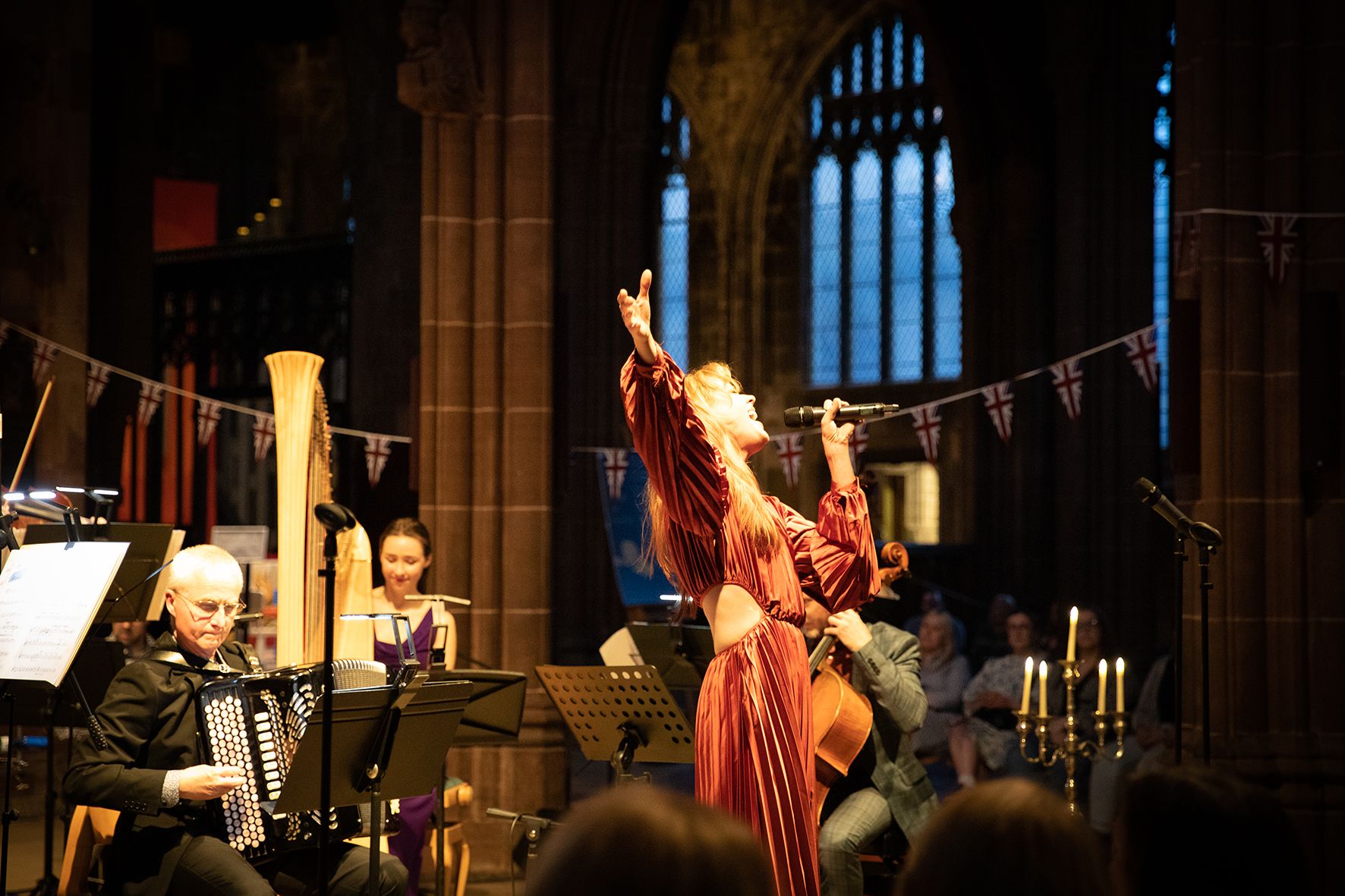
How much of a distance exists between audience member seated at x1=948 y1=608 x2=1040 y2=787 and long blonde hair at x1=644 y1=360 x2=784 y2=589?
4.60 metres

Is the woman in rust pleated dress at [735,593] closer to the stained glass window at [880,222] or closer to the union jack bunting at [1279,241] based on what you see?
the union jack bunting at [1279,241]

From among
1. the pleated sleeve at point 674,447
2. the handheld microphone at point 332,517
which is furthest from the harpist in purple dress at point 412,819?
the pleated sleeve at point 674,447

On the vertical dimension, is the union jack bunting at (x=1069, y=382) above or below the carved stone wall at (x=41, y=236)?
below

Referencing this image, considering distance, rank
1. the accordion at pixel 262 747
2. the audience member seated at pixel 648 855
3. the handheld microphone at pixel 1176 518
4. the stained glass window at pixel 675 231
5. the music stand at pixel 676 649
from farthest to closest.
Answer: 1. the stained glass window at pixel 675 231
2. the music stand at pixel 676 649
3. the handheld microphone at pixel 1176 518
4. the accordion at pixel 262 747
5. the audience member seated at pixel 648 855

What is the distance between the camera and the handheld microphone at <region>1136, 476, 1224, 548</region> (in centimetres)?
466

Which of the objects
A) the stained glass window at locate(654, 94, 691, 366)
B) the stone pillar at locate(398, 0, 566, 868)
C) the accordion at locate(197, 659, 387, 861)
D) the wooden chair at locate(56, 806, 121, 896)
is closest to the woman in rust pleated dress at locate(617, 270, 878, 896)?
the accordion at locate(197, 659, 387, 861)

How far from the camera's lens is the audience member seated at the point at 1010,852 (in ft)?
5.59

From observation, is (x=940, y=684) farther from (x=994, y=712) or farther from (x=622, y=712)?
(x=622, y=712)

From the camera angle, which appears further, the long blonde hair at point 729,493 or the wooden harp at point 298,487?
the wooden harp at point 298,487

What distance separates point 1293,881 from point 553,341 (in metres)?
6.45

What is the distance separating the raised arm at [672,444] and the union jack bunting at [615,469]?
544 centimetres

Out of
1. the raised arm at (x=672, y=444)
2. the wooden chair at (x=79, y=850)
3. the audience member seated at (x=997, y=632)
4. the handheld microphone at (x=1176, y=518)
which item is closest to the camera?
the raised arm at (x=672, y=444)

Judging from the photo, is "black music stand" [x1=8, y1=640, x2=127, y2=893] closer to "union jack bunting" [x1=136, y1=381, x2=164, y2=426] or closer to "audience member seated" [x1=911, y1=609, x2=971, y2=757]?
"union jack bunting" [x1=136, y1=381, x2=164, y2=426]

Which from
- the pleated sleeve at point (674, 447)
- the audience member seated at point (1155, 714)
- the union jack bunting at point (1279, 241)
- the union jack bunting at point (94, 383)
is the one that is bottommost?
the audience member seated at point (1155, 714)
